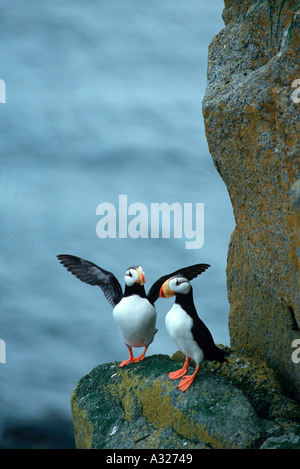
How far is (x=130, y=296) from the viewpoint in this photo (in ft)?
17.7

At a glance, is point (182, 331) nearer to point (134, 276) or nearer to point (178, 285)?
point (178, 285)

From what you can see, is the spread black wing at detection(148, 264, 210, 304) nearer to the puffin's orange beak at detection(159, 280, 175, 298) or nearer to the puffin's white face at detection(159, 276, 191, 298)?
the puffin's orange beak at detection(159, 280, 175, 298)

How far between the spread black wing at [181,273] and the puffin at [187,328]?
0.45 meters

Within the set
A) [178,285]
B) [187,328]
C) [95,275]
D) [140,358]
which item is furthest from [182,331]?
[95,275]

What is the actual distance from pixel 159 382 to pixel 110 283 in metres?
0.95

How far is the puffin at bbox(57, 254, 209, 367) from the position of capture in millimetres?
5375

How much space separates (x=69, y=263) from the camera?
5746 mm

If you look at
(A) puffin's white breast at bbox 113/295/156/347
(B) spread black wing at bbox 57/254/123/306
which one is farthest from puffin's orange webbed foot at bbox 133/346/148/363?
(B) spread black wing at bbox 57/254/123/306

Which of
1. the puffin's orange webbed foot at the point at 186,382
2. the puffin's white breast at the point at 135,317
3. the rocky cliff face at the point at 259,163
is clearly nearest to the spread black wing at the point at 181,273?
the puffin's white breast at the point at 135,317

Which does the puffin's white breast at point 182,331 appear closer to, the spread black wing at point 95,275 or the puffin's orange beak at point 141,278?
the puffin's orange beak at point 141,278

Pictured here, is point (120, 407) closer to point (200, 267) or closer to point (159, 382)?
point (159, 382)

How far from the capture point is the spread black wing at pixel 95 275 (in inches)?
224

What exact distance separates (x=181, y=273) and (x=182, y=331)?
0.82 metres
